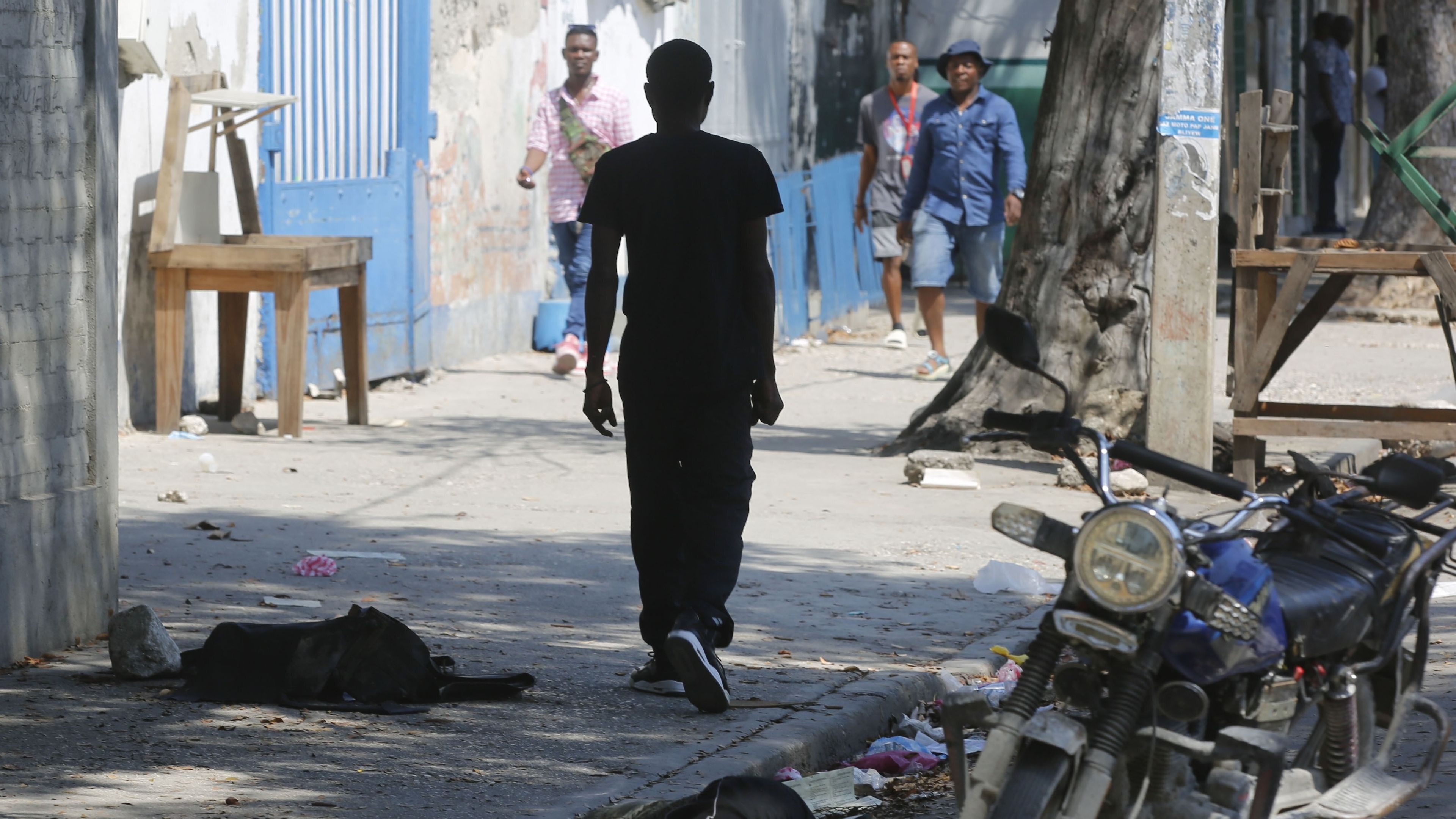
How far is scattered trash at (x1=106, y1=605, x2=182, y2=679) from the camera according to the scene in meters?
4.64

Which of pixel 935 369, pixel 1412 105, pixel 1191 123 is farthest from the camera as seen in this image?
pixel 1412 105

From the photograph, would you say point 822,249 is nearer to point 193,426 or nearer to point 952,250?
point 952,250

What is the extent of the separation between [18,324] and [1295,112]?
76.6ft

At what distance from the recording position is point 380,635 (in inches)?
180

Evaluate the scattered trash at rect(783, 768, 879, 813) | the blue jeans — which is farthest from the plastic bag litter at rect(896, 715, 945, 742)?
the blue jeans

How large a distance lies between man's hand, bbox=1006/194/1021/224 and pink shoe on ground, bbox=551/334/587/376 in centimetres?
292

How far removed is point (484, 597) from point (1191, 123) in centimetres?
388

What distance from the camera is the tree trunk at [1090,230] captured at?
8648 millimetres

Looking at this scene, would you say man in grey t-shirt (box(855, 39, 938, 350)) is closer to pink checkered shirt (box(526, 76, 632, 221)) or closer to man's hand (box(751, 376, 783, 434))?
pink checkered shirt (box(526, 76, 632, 221))

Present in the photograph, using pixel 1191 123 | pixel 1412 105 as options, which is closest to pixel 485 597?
pixel 1191 123

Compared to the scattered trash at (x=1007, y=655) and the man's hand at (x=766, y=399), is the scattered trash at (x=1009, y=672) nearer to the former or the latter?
the scattered trash at (x=1007, y=655)

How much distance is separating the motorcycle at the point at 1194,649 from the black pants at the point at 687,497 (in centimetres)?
120

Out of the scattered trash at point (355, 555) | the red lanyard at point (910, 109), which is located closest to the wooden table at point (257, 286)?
the scattered trash at point (355, 555)

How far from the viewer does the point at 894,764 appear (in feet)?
14.8
